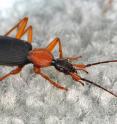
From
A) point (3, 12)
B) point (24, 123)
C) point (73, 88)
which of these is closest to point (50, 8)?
point (3, 12)

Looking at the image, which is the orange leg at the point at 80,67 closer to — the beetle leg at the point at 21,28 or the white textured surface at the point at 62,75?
the white textured surface at the point at 62,75

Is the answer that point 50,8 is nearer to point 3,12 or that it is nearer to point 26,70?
point 3,12

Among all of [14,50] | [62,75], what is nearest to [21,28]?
[14,50]

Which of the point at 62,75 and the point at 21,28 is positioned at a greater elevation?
the point at 21,28

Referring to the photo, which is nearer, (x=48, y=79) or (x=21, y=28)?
(x=48, y=79)

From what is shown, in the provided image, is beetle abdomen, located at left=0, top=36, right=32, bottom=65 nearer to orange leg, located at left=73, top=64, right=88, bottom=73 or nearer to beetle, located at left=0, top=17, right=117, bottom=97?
beetle, located at left=0, top=17, right=117, bottom=97

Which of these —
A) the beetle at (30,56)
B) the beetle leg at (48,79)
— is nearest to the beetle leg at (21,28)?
the beetle at (30,56)

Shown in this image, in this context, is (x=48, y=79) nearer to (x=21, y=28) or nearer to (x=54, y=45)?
(x=54, y=45)
